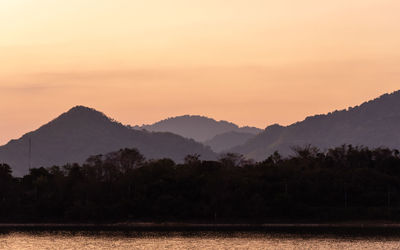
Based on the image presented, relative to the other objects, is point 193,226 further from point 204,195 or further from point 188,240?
point 188,240

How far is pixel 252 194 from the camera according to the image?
493 ft

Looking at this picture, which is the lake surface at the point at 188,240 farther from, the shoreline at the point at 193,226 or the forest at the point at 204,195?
the forest at the point at 204,195

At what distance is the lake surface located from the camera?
99875 mm

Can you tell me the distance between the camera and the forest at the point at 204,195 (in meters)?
147

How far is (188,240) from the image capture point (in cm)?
10912

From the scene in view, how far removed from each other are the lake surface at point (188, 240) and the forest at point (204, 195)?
23.1 m

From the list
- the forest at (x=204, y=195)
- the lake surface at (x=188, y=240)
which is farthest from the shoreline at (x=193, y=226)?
the lake surface at (x=188, y=240)

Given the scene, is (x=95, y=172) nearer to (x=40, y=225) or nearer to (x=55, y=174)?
(x=55, y=174)

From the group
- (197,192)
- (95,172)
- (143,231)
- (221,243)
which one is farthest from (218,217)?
(221,243)

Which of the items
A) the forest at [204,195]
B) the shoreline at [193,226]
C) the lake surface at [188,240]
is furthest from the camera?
the forest at [204,195]

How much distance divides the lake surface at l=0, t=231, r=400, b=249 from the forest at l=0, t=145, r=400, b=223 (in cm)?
2310

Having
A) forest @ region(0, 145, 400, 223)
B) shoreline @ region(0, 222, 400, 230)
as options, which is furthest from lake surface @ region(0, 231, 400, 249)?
forest @ region(0, 145, 400, 223)

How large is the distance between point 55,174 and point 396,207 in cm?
6967

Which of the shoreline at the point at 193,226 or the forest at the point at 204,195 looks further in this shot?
the forest at the point at 204,195
